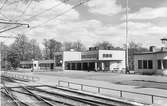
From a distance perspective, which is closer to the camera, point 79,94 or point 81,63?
point 79,94

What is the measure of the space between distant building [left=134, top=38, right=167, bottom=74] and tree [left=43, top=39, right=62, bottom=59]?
10165 centimetres

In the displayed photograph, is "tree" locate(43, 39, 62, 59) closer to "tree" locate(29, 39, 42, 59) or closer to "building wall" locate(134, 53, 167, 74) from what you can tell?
"tree" locate(29, 39, 42, 59)

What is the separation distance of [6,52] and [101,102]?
105164 millimetres

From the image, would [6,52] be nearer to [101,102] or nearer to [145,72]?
[145,72]

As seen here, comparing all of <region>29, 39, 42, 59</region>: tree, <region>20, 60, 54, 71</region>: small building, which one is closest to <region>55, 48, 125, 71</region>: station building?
<region>20, 60, 54, 71</region>: small building

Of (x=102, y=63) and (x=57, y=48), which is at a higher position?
(x=57, y=48)

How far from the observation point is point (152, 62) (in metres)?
40.2

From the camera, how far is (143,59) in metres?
42.0

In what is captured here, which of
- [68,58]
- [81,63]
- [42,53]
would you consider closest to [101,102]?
[81,63]

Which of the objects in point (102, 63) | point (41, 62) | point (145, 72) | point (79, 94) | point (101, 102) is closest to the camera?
point (101, 102)

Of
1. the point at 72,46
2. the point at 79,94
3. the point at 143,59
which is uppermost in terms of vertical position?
the point at 72,46

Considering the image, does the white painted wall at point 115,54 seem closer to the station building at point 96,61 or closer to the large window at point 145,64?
the station building at point 96,61

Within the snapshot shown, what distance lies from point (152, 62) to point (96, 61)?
2960cm

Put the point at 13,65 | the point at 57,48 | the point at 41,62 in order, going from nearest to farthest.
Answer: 1. the point at 41,62
2. the point at 13,65
3. the point at 57,48
